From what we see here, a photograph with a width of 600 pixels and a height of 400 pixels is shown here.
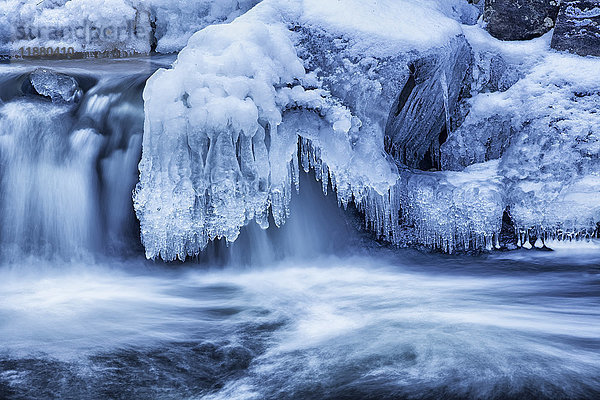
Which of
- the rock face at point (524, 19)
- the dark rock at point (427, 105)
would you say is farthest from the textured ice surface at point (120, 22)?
the dark rock at point (427, 105)

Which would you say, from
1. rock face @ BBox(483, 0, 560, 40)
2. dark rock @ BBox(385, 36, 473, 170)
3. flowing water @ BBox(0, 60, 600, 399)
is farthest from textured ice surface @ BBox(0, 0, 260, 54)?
dark rock @ BBox(385, 36, 473, 170)

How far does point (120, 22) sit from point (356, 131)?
4.36m

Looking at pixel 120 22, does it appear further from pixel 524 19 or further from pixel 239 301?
pixel 239 301

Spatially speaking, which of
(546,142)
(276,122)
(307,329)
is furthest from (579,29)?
(307,329)

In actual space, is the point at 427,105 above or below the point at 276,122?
above

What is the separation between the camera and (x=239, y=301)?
4.07m

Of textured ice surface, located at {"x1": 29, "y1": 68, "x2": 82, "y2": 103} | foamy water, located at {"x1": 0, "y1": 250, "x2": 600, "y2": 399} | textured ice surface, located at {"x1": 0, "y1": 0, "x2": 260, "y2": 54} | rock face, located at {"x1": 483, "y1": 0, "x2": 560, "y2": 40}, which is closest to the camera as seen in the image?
foamy water, located at {"x1": 0, "y1": 250, "x2": 600, "y2": 399}

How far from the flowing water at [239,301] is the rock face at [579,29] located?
1691 millimetres

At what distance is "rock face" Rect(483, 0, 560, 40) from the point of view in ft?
18.2

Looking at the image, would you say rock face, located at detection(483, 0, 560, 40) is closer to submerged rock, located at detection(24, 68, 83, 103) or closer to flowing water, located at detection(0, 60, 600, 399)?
flowing water, located at detection(0, 60, 600, 399)

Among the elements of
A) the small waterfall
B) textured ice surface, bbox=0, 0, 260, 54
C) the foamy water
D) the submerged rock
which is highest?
textured ice surface, bbox=0, 0, 260, 54

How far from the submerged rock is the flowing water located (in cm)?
9

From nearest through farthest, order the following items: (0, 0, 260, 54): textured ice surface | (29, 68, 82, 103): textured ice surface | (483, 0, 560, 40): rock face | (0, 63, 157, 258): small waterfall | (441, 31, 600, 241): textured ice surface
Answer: (441, 31, 600, 241): textured ice surface, (0, 63, 157, 258): small waterfall, (29, 68, 82, 103): textured ice surface, (483, 0, 560, 40): rock face, (0, 0, 260, 54): textured ice surface

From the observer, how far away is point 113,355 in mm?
3135
